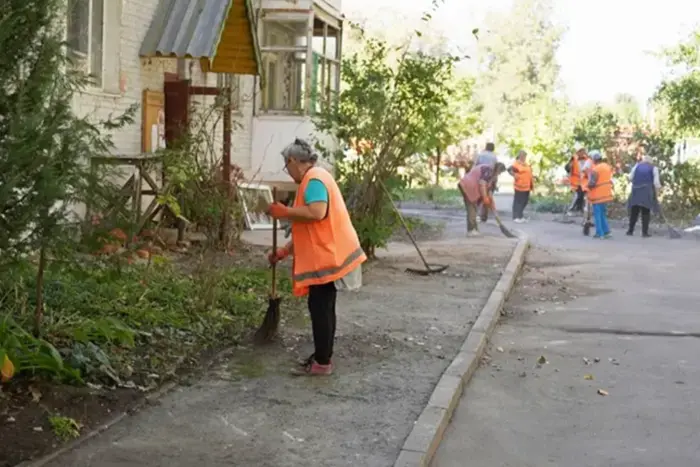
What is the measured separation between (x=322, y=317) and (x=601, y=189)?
14285 mm

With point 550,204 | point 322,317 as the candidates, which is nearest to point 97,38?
point 322,317

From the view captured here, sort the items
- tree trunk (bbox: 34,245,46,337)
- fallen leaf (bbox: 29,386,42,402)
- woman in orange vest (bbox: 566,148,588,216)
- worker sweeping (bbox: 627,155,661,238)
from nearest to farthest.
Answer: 1. fallen leaf (bbox: 29,386,42,402)
2. tree trunk (bbox: 34,245,46,337)
3. worker sweeping (bbox: 627,155,661,238)
4. woman in orange vest (bbox: 566,148,588,216)

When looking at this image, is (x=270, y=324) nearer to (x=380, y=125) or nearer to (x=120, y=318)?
(x=120, y=318)

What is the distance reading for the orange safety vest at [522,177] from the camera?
77.9ft

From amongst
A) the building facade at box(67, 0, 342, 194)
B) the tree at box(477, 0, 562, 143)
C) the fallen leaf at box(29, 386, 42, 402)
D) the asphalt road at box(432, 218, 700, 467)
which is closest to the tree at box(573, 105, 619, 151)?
the building facade at box(67, 0, 342, 194)

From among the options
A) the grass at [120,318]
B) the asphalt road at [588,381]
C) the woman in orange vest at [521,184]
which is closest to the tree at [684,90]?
the woman in orange vest at [521,184]

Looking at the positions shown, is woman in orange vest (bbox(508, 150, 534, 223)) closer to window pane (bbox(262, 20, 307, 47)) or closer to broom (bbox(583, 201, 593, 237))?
broom (bbox(583, 201, 593, 237))

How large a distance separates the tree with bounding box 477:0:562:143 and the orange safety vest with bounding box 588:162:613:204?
48685 millimetres

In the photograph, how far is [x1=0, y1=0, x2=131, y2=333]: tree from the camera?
16.1 feet

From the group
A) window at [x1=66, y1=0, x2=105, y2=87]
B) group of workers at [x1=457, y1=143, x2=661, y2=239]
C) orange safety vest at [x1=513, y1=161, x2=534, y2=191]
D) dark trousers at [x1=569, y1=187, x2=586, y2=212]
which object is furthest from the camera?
dark trousers at [x1=569, y1=187, x2=586, y2=212]

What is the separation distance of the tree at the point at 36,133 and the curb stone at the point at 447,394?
2.14 m

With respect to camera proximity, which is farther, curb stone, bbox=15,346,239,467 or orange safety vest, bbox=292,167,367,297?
orange safety vest, bbox=292,167,367,297

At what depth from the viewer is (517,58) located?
70.1m

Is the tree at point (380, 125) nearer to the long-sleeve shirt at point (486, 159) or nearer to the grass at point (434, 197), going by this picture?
the long-sleeve shirt at point (486, 159)
